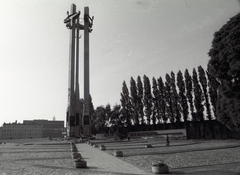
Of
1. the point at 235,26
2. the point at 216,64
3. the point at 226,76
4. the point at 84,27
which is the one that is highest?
the point at 84,27

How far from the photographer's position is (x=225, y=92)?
17469 mm

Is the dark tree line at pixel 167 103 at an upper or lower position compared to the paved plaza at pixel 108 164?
upper

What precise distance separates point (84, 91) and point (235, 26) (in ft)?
129

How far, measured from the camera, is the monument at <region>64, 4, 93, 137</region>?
48.2 metres

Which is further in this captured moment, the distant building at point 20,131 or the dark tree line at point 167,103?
the distant building at point 20,131

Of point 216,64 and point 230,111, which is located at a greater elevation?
point 216,64

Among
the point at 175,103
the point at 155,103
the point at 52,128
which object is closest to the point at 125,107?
the point at 155,103

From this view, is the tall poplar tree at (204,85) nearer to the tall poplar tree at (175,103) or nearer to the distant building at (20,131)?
the tall poplar tree at (175,103)

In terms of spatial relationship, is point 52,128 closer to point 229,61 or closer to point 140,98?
point 140,98

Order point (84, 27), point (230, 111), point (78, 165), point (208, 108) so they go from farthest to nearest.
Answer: point (84, 27) < point (208, 108) < point (230, 111) < point (78, 165)

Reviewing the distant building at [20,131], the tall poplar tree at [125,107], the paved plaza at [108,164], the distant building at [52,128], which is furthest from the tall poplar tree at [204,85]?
the distant building at [20,131]

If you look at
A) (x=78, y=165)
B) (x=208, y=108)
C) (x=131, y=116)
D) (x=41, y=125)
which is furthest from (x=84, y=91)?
(x=41, y=125)

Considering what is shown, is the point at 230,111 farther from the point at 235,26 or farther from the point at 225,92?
the point at 235,26

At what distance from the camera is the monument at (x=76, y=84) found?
4816 centimetres
